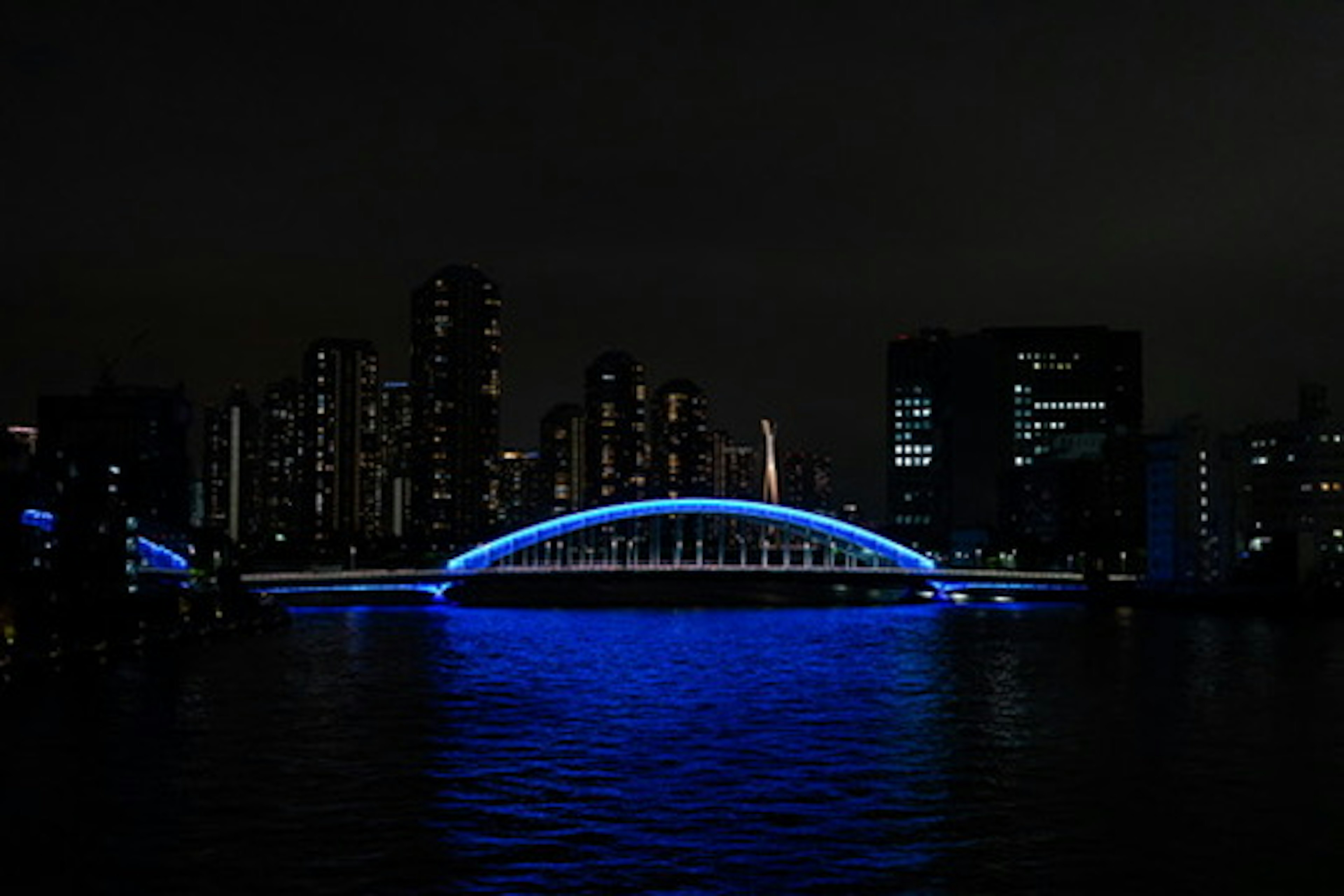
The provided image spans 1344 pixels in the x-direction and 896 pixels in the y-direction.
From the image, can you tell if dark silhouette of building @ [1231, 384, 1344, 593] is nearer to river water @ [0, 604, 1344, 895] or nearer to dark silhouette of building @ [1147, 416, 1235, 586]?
dark silhouette of building @ [1147, 416, 1235, 586]

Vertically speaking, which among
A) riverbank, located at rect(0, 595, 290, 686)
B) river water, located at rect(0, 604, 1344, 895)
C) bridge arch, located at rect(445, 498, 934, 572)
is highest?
bridge arch, located at rect(445, 498, 934, 572)

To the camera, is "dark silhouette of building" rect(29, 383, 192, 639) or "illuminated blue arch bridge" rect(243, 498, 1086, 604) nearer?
"dark silhouette of building" rect(29, 383, 192, 639)

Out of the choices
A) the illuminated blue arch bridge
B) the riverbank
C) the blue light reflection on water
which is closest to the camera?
the blue light reflection on water

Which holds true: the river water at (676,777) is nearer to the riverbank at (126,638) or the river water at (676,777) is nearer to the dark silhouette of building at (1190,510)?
the riverbank at (126,638)

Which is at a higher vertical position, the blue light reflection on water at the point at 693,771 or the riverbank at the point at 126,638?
the riverbank at the point at 126,638

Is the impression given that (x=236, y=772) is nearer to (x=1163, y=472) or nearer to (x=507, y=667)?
(x=507, y=667)

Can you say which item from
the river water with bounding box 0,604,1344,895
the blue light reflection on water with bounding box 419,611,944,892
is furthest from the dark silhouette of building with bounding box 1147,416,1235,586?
the blue light reflection on water with bounding box 419,611,944,892

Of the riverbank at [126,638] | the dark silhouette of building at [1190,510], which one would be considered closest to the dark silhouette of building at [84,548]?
the riverbank at [126,638]

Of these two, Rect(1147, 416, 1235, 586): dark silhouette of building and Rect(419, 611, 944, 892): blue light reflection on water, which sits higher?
Rect(1147, 416, 1235, 586): dark silhouette of building

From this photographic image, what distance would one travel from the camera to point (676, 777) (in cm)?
4128

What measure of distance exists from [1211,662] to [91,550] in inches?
2763

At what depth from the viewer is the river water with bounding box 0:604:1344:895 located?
30766mm

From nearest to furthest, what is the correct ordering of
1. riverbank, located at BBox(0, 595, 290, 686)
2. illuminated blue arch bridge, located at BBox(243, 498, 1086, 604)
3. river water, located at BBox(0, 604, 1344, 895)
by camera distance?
river water, located at BBox(0, 604, 1344, 895) → riverbank, located at BBox(0, 595, 290, 686) → illuminated blue arch bridge, located at BBox(243, 498, 1086, 604)

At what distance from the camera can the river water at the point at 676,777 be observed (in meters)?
30.8
